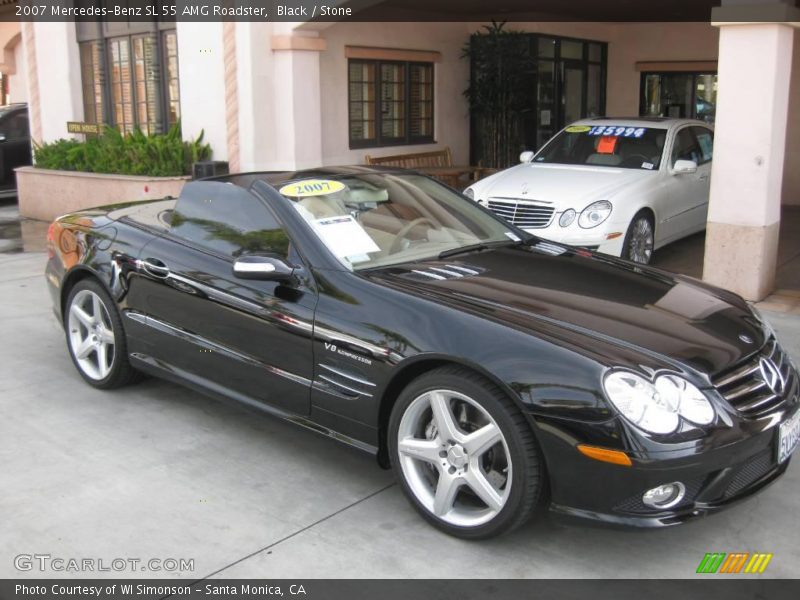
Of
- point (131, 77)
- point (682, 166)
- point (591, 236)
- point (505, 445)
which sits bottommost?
point (505, 445)

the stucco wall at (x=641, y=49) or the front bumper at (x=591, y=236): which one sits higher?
→ the stucco wall at (x=641, y=49)

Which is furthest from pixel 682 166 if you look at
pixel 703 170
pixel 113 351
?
pixel 113 351

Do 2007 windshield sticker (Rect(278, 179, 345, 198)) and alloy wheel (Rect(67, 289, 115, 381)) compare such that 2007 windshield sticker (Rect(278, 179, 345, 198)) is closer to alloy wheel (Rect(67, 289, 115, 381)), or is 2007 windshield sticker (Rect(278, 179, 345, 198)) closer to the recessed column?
alloy wheel (Rect(67, 289, 115, 381))

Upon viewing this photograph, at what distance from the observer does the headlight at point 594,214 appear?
25.6ft

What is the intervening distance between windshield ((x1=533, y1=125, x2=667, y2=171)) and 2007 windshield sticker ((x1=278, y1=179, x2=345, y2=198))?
16.6 ft

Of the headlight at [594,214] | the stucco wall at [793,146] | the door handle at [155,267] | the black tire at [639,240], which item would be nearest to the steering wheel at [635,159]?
the black tire at [639,240]

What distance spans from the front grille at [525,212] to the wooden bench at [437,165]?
3276mm

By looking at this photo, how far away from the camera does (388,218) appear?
4.57 meters

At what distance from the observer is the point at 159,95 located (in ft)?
41.3

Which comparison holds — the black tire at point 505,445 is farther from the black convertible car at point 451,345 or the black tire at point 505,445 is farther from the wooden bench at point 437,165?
the wooden bench at point 437,165

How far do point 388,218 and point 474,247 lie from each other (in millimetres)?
475

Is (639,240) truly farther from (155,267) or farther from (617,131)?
(155,267)

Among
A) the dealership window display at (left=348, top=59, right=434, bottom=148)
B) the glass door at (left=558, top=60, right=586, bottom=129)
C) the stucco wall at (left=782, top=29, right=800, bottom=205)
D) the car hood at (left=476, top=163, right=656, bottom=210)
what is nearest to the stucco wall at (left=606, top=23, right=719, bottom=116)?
the glass door at (left=558, top=60, right=586, bottom=129)

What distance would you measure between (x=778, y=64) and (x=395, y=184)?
12.0ft
